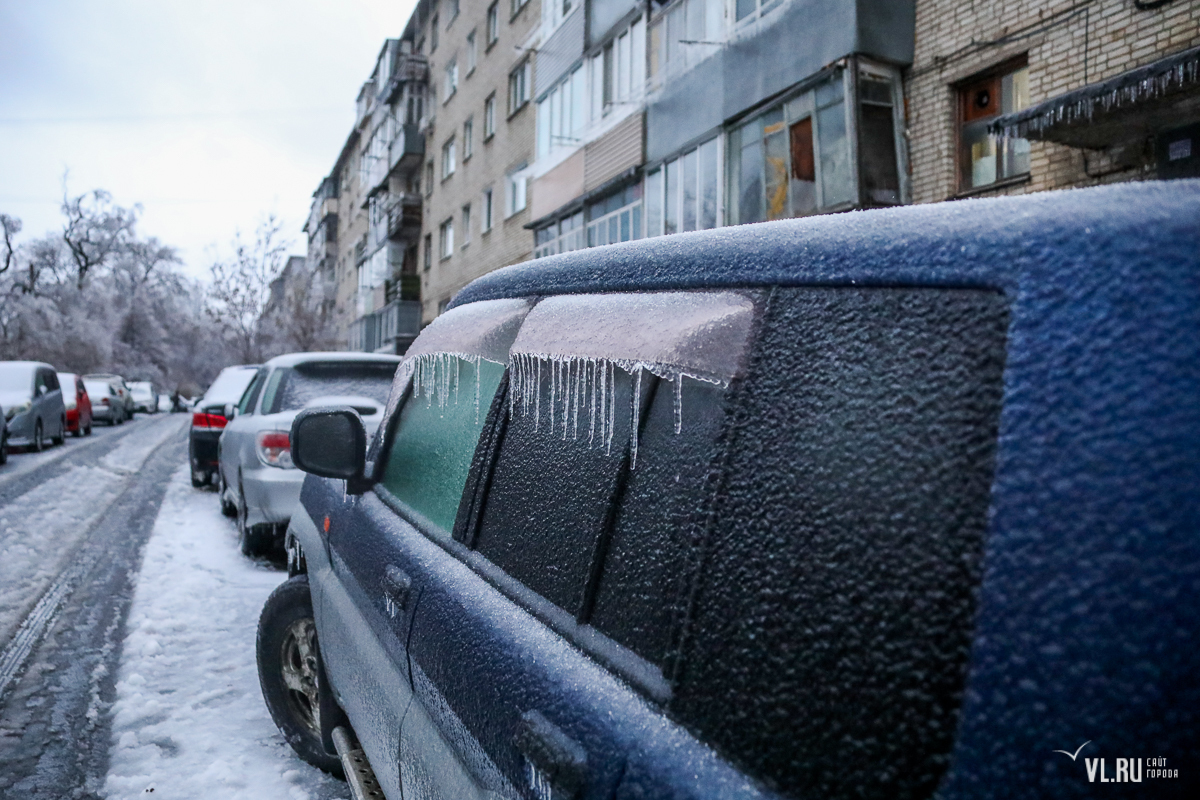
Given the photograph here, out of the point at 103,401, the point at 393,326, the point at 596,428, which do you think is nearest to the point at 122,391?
the point at 103,401

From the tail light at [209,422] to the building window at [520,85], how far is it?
1521 centimetres

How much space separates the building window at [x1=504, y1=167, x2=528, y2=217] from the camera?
76.1ft

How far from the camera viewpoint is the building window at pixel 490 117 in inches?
1006

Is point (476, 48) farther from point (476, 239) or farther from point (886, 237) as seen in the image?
point (886, 237)

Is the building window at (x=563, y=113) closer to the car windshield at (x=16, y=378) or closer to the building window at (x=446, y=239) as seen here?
the building window at (x=446, y=239)

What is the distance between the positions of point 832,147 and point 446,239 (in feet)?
71.2

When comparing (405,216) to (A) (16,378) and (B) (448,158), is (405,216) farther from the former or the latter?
(A) (16,378)

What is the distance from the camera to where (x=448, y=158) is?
30000mm

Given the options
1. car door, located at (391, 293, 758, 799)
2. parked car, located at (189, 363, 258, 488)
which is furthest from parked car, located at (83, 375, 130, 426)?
car door, located at (391, 293, 758, 799)

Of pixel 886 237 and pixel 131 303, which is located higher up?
pixel 131 303

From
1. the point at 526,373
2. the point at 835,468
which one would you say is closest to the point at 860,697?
the point at 835,468

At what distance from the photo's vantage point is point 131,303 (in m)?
58.4

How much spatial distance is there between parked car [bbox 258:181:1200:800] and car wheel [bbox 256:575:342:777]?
1827 millimetres

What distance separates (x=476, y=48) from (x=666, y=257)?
2854 centimetres
